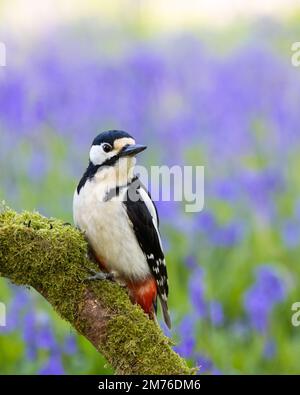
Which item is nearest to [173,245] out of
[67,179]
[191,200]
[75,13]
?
[191,200]

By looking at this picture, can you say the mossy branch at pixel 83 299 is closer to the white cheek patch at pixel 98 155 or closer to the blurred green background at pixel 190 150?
the blurred green background at pixel 190 150

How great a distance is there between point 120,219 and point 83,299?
80cm

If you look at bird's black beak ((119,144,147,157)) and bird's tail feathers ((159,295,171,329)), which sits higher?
bird's black beak ((119,144,147,157))

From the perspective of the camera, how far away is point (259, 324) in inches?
201

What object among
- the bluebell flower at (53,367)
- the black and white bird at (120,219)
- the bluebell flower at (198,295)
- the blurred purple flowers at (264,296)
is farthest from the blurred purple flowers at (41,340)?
the blurred purple flowers at (264,296)

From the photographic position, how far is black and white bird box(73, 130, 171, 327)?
400 cm

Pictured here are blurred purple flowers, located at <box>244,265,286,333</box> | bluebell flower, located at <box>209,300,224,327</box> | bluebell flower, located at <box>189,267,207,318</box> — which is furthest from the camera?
blurred purple flowers, located at <box>244,265,286,333</box>

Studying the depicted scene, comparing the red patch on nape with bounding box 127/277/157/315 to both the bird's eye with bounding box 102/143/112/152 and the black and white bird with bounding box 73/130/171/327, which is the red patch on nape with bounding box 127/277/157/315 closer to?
the black and white bird with bounding box 73/130/171/327

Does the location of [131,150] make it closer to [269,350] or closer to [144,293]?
[144,293]

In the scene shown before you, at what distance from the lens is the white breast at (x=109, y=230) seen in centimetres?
397

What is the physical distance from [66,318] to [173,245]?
113 inches

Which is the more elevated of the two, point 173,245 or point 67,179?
point 67,179

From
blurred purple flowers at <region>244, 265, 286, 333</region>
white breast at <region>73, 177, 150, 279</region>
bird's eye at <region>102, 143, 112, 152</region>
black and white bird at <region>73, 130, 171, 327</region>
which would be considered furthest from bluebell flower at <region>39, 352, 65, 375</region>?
bird's eye at <region>102, 143, 112, 152</region>
